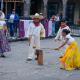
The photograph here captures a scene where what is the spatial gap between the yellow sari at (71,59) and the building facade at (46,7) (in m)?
27.7

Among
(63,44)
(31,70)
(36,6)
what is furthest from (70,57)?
(36,6)

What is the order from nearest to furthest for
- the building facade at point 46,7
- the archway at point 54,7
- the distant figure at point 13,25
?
the distant figure at point 13,25 < the building facade at point 46,7 < the archway at point 54,7

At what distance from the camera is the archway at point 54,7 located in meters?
48.1

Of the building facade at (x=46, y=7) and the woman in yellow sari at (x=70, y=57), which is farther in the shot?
the building facade at (x=46, y=7)

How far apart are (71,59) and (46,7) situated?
3142 cm

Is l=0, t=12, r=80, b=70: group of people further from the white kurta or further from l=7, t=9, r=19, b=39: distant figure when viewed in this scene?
l=7, t=9, r=19, b=39: distant figure

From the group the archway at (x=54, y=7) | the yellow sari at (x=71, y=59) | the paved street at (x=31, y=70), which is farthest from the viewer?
the archway at (x=54, y=7)

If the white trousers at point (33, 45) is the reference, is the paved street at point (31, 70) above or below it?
below

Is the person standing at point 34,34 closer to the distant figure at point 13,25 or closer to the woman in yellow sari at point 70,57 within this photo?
the woman in yellow sari at point 70,57

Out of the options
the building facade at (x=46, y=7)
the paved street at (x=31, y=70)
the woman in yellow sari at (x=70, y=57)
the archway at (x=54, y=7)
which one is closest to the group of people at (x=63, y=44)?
the woman in yellow sari at (x=70, y=57)

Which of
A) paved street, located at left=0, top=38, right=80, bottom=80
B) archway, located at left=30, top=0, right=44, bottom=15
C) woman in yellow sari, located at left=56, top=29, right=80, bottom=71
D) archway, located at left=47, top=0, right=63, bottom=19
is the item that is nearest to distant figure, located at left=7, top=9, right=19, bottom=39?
paved street, located at left=0, top=38, right=80, bottom=80

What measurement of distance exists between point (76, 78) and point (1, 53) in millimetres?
5445

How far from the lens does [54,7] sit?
48094mm

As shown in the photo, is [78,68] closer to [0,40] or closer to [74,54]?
[74,54]
